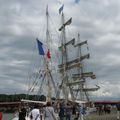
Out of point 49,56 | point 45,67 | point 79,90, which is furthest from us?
point 79,90

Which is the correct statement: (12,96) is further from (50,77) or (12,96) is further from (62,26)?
(50,77)

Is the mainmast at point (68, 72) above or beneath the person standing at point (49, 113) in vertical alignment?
above

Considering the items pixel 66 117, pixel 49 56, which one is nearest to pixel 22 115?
pixel 66 117

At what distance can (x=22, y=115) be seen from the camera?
82.4 feet

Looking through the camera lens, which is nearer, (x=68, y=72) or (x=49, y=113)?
(x=49, y=113)

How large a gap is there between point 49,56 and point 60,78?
113 ft

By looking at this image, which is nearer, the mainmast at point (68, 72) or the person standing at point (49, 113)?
the person standing at point (49, 113)

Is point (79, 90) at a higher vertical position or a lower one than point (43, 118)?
higher

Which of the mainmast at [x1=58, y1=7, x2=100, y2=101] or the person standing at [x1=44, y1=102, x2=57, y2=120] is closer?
the person standing at [x1=44, y1=102, x2=57, y2=120]

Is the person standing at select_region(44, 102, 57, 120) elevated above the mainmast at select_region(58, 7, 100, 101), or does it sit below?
below

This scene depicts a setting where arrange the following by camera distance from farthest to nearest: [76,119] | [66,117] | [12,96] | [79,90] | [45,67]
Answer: [12,96] → [79,90] → [45,67] → [76,119] → [66,117]

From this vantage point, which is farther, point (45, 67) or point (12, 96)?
point (12, 96)

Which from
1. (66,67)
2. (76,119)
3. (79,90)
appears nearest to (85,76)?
(79,90)

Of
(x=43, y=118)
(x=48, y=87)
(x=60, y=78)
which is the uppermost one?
(x=60, y=78)
